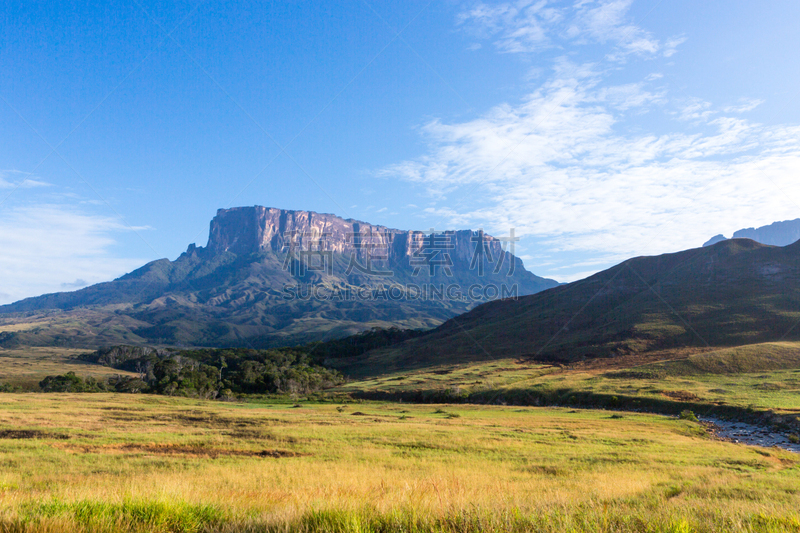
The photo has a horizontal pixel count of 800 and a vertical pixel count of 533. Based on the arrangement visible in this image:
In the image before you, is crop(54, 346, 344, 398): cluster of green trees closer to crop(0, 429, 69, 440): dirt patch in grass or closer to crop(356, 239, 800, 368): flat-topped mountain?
crop(356, 239, 800, 368): flat-topped mountain

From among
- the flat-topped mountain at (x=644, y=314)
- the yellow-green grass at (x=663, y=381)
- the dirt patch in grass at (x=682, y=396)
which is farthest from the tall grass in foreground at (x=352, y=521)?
the flat-topped mountain at (x=644, y=314)

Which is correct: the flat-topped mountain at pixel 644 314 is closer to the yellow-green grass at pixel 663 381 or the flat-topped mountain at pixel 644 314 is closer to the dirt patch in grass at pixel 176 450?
the yellow-green grass at pixel 663 381

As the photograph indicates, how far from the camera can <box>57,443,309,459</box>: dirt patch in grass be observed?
20.2 metres

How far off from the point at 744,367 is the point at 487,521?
3150 inches

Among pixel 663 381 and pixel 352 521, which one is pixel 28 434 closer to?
pixel 352 521

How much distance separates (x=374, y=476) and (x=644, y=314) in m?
113

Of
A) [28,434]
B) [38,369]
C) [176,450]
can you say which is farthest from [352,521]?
[38,369]

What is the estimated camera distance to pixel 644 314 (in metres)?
109

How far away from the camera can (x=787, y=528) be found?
18.8 ft

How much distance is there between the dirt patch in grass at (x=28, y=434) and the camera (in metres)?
23.7

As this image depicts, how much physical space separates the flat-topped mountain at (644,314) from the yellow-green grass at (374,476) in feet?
210

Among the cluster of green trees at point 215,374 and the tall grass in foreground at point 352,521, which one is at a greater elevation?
the tall grass in foreground at point 352,521

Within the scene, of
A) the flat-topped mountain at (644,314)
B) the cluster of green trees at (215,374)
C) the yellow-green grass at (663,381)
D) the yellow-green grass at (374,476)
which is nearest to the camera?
the yellow-green grass at (374,476)

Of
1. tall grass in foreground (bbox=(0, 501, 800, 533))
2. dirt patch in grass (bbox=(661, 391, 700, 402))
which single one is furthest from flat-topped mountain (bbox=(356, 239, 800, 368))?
tall grass in foreground (bbox=(0, 501, 800, 533))
